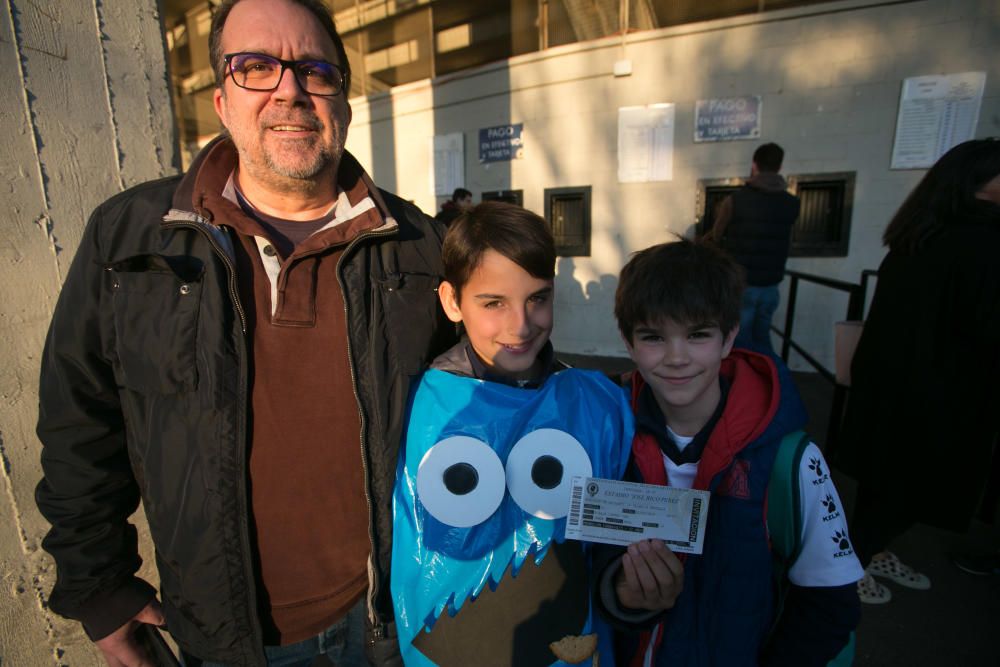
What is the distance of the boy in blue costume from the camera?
4.07 ft

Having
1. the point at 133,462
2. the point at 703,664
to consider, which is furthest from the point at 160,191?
the point at 703,664

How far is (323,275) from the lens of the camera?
1.38 meters

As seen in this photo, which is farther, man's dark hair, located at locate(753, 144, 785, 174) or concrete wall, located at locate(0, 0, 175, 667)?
man's dark hair, located at locate(753, 144, 785, 174)

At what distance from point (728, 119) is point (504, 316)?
536 cm

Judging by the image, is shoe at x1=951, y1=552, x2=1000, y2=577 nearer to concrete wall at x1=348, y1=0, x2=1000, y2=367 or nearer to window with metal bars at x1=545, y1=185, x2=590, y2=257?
concrete wall at x1=348, y1=0, x2=1000, y2=367

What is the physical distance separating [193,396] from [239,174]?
0.69m

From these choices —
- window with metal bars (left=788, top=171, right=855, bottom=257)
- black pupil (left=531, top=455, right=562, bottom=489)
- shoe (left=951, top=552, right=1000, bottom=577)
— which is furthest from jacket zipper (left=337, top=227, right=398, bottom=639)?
window with metal bars (left=788, top=171, right=855, bottom=257)

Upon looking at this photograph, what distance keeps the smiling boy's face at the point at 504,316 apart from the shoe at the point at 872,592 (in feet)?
7.60

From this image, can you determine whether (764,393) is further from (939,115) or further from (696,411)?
(939,115)

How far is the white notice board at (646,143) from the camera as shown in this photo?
577cm

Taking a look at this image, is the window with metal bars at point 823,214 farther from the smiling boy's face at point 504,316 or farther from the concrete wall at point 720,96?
the smiling boy's face at point 504,316

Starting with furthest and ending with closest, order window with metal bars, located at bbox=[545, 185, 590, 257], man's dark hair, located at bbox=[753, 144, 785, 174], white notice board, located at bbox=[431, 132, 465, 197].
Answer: white notice board, located at bbox=[431, 132, 465, 197] < window with metal bars, located at bbox=[545, 185, 590, 257] < man's dark hair, located at bbox=[753, 144, 785, 174]

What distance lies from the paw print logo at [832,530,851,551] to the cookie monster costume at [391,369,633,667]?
565 millimetres

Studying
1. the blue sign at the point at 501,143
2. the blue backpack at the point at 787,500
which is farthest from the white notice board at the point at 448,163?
the blue backpack at the point at 787,500
